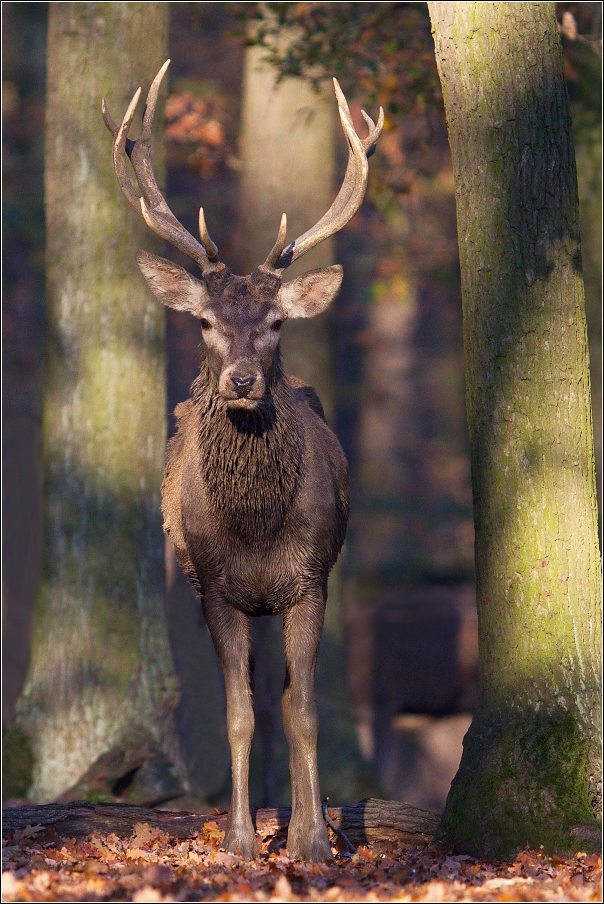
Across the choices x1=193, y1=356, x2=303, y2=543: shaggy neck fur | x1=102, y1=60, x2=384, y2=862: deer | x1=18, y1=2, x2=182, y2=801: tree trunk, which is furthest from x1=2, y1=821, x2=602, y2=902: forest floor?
x1=18, y1=2, x2=182, y2=801: tree trunk

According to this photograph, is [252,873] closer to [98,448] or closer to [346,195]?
[346,195]

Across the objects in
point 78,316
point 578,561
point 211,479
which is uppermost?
point 78,316

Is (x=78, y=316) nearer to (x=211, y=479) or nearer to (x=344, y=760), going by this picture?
(x=211, y=479)

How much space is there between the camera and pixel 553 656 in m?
6.27

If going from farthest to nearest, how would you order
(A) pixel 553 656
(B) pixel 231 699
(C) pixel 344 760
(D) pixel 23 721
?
(C) pixel 344 760 → (D) pixel 23 721 → (B) pixel 231 699 → (A) pixel 553 656

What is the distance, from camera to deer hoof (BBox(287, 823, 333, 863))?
623cm

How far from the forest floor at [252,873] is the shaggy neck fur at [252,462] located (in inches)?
69.1

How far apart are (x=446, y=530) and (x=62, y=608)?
15798 millimetres

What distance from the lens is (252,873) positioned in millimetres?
5770

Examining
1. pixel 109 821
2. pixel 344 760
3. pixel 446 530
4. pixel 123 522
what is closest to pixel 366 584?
pixel 446 530

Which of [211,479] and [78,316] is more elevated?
[78,316]

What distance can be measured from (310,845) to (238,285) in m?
3.08

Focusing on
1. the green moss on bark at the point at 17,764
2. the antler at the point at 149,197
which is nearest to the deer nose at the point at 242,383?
the antler at the point at 149,197

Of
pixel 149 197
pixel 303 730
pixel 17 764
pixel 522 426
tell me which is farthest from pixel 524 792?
pixel 17 764
